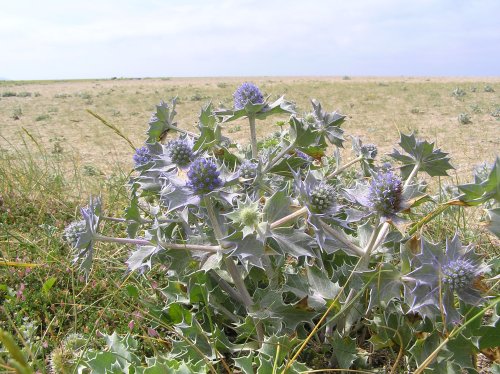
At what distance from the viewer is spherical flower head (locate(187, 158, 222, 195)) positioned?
1.42 metres

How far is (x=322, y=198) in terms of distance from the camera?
4.73 feet

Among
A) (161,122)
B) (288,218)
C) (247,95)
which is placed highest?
(247,95)

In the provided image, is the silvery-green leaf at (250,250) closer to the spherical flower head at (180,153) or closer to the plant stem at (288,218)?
the plant stem at (288,218)

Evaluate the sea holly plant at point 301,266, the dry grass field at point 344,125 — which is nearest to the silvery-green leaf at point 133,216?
the sea holly plant at point 301,266

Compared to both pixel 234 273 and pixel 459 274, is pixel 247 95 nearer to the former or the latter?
pixel 234 273

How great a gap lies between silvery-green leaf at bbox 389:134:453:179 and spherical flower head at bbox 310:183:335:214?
16.4 inches

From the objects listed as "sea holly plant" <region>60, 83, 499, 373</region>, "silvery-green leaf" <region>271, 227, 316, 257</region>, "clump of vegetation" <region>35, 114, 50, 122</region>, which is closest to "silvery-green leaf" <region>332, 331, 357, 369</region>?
"sea holly plant" <region>60, 83, 499, 373</region>

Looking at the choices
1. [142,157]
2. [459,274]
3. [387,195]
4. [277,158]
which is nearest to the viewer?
[459,274]

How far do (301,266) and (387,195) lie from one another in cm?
64

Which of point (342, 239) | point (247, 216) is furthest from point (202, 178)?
point (342, 239)

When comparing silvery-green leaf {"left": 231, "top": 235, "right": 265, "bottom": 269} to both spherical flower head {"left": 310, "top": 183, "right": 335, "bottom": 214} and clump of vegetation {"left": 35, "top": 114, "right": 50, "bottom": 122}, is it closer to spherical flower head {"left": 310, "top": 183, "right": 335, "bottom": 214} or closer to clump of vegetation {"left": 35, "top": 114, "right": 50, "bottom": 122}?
spherical flower head {"left": 310, "top": 183, "right": 335, "bottom": 214}

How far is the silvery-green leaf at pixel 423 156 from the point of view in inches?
65.2

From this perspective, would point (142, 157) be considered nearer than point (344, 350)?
No

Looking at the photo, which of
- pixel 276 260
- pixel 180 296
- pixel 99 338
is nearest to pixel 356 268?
pixel 276 260
